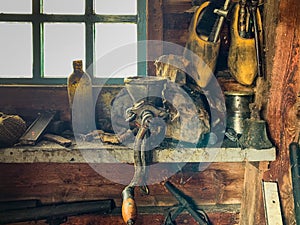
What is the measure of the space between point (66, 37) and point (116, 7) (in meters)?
0.29

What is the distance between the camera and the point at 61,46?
1.95 m

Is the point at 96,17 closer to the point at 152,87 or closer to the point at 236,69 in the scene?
the point at 152,87

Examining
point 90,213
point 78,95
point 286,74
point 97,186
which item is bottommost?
point 90,213

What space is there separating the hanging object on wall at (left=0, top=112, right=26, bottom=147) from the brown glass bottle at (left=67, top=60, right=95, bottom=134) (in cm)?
28

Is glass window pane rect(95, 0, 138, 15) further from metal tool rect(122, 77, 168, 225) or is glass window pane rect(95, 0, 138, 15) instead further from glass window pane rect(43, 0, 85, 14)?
metal tool rect(122, 77, 168, 225)

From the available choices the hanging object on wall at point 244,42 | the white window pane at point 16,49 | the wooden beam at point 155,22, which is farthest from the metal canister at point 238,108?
the white window pane at point 16,49

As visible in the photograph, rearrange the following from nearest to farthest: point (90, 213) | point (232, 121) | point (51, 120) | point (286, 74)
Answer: point (286, 74) < point (232, 121) < point (51, 120) < point (90, 213)

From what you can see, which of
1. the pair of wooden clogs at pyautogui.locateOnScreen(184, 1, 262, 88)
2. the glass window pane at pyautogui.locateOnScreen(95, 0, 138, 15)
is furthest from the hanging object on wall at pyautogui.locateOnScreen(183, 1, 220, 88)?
the glass window pane at pyautogui.locateOnScreen(95, 0, 138, 15)

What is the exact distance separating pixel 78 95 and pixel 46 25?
0.46 m

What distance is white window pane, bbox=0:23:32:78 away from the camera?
1907 mm

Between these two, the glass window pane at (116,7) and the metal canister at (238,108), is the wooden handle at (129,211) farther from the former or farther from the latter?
the glass window pane at (116,7)

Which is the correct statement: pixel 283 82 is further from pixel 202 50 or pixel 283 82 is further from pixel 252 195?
pixel 252 195

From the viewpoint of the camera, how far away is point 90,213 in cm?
187

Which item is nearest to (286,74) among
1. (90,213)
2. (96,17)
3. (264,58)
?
(264,58)
